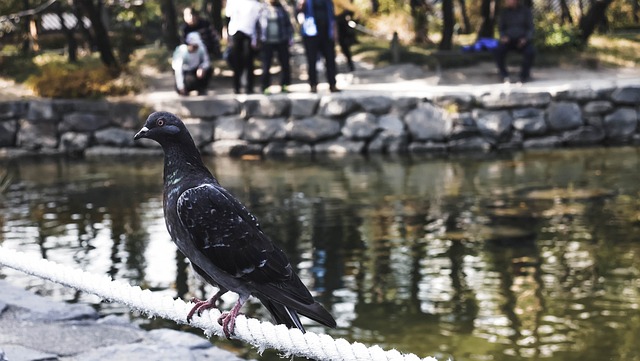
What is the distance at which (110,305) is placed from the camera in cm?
684

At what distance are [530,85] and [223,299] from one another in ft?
33.5

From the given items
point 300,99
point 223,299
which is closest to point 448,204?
point 223,299

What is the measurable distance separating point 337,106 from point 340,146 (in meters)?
0.62

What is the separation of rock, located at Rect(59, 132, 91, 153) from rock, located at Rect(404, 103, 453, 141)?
547cm

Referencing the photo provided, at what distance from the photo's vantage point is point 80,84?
1727cm

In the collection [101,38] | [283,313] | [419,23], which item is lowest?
[283,313]

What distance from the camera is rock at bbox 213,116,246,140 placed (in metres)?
15.5

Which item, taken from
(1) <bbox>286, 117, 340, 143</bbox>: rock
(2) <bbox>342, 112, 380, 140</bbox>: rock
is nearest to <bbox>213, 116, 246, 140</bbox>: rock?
(1) <bbox>286, 117, 340, 143</bbox>: rock

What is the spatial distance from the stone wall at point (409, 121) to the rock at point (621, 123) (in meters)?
0.02

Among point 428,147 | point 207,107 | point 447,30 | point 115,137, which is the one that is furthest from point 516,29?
point 115,137

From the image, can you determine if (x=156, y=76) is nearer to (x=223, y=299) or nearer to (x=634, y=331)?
(x=223, y=299)

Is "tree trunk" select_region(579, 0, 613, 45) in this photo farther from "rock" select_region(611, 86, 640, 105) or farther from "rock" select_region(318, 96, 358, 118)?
"rock" select_region(318, 96, 358, 118)

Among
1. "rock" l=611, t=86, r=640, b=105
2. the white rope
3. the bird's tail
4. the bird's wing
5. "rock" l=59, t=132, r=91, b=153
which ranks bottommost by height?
"rock" l=59, t=132, r=91, b=153

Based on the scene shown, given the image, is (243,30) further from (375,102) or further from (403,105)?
(403,105)
